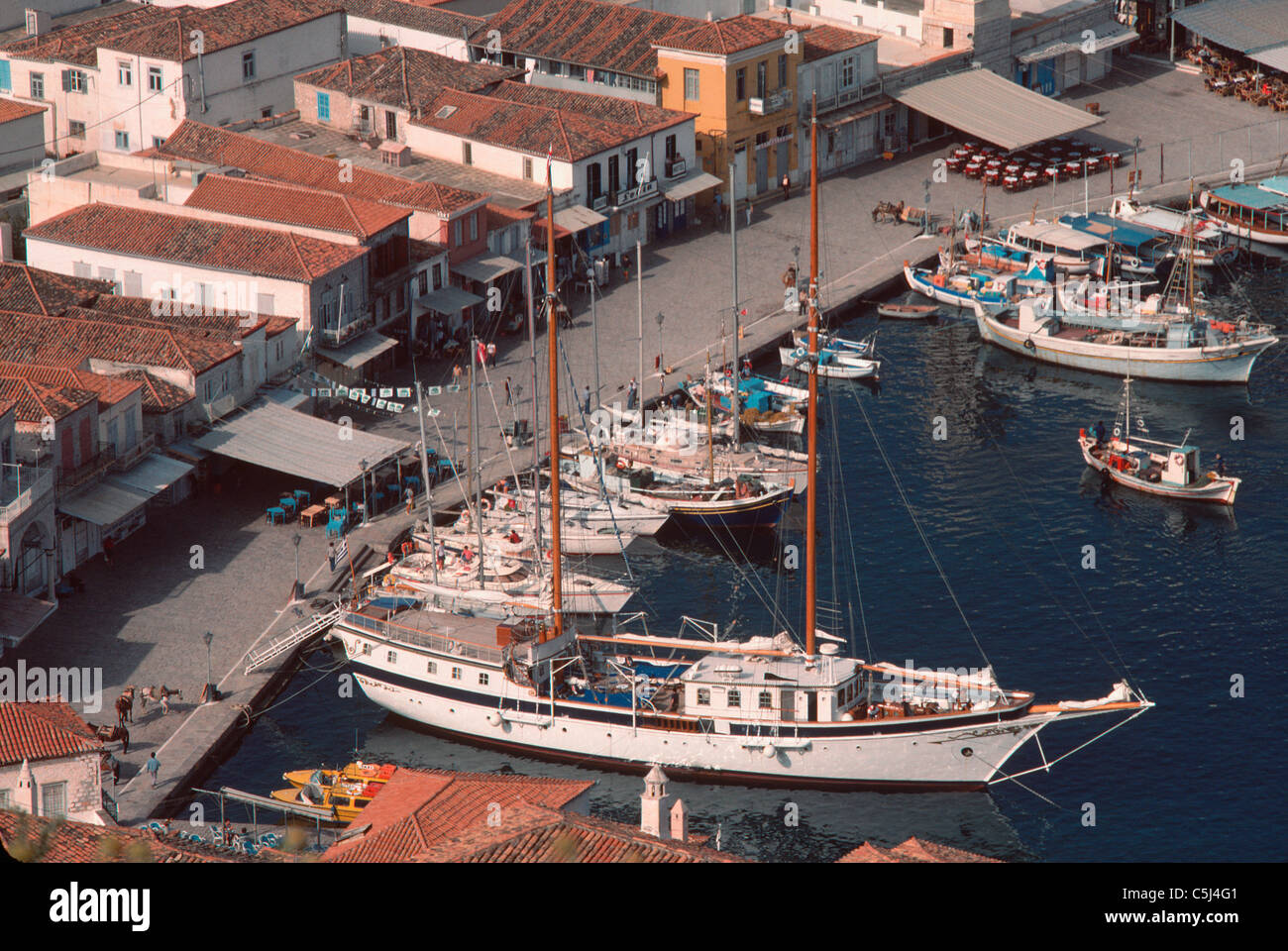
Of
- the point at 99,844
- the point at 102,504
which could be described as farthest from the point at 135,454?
the point at 99,844

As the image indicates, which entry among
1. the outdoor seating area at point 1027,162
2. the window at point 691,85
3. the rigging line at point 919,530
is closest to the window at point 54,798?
the rigging line at point 919,530

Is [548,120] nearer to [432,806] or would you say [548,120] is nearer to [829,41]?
[829,41]

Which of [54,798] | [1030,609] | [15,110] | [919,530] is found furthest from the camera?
[15,110]

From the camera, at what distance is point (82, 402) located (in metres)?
78.9

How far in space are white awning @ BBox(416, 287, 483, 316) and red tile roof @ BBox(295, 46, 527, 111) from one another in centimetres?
1626

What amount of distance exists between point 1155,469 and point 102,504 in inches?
1780

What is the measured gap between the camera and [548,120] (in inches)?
4449

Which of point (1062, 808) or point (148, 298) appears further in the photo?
point (148, 298)

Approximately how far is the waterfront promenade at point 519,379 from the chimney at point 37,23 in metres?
39.4

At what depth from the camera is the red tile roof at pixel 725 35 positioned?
387 feet

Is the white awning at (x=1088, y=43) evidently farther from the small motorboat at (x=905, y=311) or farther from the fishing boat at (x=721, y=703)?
the fishing boat at (x=721, y=703)

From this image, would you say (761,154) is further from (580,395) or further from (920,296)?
(580,395)
